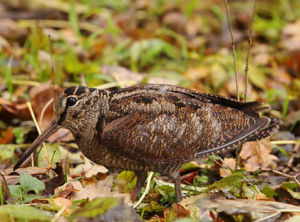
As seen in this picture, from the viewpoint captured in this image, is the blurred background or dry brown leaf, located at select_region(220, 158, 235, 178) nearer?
dry brown leaf, located at select_region(220, 158, 235, 178)

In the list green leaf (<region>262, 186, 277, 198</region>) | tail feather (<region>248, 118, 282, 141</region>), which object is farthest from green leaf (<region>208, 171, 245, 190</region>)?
green leaf (<region>262, 186, 277, 198</region>)

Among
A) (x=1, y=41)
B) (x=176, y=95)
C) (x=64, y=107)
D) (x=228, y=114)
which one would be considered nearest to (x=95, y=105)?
(x=64, y=107)

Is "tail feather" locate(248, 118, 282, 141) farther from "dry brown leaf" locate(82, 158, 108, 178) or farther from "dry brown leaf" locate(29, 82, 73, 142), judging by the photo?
"dry brown leaf" locate(29, 82, 73, 142)

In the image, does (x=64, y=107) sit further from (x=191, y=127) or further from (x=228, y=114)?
(x=228, y=114)

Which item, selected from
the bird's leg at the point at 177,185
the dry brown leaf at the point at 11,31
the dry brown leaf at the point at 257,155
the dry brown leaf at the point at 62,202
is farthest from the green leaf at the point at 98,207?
the dry brown leaf at the point at 11,31

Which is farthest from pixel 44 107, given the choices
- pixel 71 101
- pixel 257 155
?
pixel 257 155

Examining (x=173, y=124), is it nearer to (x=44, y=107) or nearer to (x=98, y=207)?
(x=98, y=207)

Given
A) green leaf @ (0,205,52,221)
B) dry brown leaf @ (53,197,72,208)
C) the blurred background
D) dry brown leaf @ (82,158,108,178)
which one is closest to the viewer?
green leaf @ (0,205,52,221)

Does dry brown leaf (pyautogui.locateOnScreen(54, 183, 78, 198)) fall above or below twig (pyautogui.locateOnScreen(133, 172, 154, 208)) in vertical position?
above

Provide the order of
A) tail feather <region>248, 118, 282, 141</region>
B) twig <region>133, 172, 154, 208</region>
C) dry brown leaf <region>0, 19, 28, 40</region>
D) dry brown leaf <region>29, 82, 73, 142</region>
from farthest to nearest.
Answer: dry brown leaf <region>0, 19, 28, 40</region> → dry brown leaf <region>29, 82, 73, 142</region> → tail feather <region>248, 118, 282, 141</region> → twig <region>133, 172, 154, 208</region>
